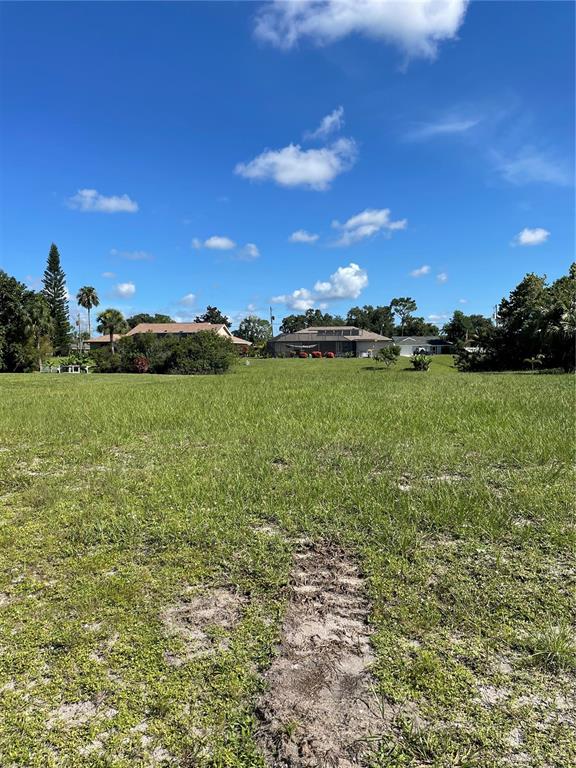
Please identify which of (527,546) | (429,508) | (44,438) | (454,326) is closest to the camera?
(527,546)

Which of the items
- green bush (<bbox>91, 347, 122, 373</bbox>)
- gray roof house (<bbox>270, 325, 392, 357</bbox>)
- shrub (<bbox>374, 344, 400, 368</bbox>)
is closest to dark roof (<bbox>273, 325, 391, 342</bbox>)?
gray roof house (<bbox>270, 325, 392, 357</bbox>)

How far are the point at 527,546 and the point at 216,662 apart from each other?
7.70 ft

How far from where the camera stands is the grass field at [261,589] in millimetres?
1928

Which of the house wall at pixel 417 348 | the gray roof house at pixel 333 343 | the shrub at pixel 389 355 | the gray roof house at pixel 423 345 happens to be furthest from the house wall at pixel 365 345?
the shrub at pixel 389 355

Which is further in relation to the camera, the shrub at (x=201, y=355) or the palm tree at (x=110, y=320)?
the palm tree at (x=110, y=320)

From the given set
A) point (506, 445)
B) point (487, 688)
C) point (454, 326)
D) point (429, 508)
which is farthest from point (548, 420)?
point (454, 326)

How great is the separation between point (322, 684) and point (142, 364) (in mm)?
37209

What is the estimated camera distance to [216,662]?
2305 mm

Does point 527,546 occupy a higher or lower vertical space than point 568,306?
lower

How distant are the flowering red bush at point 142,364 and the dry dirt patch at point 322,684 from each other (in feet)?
119

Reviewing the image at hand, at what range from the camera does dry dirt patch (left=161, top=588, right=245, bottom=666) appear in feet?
7.95

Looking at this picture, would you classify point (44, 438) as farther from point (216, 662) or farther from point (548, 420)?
point (548, 420)

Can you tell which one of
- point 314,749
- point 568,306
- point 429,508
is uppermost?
point 568,306

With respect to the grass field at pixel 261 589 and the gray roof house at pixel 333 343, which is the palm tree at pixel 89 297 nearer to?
the gray roof house at pixel 333 343
